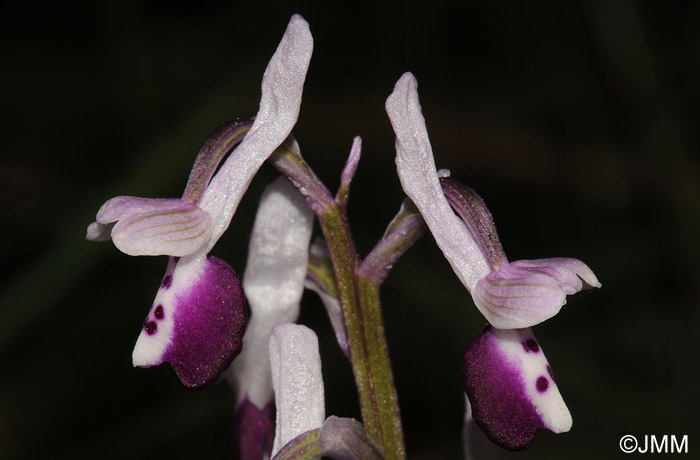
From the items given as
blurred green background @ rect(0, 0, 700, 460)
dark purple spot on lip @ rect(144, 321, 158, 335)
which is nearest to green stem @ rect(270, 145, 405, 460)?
dark purple spot on lip @ rect(144, 321, 158, 335)

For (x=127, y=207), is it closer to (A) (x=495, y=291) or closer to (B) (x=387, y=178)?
(A) (x=495, y=291)

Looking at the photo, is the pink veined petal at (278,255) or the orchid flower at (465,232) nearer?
the orchid flower at (465,232)

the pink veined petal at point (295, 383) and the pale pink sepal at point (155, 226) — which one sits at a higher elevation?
the pale pink sepal at point (155, 226)

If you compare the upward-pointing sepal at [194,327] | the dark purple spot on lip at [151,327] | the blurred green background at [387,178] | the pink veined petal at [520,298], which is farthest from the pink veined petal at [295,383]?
the blurred green background at [387,178]

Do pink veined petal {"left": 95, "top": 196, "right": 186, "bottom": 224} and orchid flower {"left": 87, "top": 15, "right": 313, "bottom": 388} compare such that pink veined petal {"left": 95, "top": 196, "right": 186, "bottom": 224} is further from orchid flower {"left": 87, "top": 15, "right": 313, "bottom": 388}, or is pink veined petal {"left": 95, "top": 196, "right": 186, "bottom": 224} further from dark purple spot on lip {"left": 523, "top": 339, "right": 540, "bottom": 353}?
dark purple spot on lip {"left": 523, "top": 339, "right": 540, "bottom": 353}

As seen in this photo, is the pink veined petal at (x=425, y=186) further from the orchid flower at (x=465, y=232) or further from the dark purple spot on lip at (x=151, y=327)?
the dark purple spot on lip at (x=151, y=327)

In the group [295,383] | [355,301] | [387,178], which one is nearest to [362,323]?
[355,301]

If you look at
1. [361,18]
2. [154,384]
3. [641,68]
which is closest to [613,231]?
[641,68]
